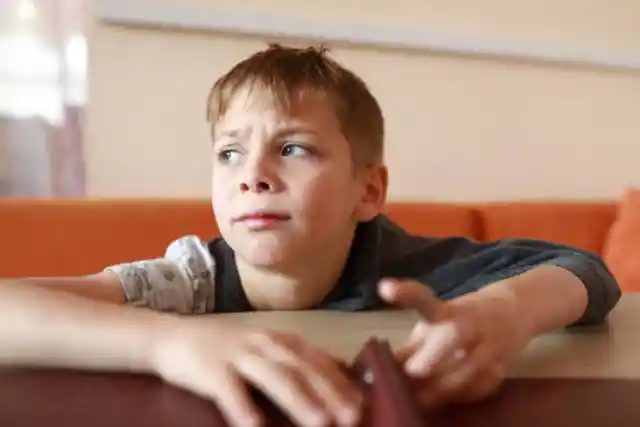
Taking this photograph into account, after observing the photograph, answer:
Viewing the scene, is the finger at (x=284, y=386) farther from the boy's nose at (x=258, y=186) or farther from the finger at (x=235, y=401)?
the boy's nose at (x=258, y=186)

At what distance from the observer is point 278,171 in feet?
2.25

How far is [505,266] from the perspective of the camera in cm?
76

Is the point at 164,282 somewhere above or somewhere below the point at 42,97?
below

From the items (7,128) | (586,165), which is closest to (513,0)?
(586,165)

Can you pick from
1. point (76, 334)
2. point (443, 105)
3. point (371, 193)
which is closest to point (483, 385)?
point (76, 334)

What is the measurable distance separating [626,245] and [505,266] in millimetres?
889

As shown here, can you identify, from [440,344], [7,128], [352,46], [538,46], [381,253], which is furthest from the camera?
[538,46]

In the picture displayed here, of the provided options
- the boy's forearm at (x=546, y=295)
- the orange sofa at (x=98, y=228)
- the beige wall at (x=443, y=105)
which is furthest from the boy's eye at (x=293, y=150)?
the beige wall at (x=443, y=105)

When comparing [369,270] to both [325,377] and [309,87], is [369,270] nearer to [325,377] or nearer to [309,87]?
[309,87]

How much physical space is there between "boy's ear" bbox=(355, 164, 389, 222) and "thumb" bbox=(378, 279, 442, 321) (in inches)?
16.4

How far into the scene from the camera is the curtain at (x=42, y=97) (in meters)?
1.46

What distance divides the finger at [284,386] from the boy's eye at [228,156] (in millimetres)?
339

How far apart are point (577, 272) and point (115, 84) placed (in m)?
1.10

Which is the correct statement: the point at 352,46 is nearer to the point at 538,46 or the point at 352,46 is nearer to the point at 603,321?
the point at 538,46
